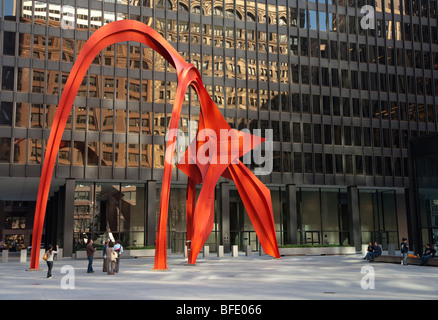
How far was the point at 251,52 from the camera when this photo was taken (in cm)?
4703

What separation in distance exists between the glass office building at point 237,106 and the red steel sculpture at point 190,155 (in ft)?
51.8

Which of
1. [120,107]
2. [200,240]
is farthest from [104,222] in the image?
[200,240]

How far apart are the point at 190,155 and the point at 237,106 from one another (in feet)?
62.7

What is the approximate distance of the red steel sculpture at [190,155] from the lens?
21.9m

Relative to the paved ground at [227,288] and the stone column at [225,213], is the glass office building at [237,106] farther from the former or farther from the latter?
the paved ground at [227,288]

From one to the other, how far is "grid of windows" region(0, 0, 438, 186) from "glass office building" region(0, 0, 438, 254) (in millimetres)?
109

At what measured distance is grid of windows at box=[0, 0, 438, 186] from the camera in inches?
1570

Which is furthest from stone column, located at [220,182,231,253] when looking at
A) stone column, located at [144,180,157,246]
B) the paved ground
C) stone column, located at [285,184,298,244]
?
the paved ground

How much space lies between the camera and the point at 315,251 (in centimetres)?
3925

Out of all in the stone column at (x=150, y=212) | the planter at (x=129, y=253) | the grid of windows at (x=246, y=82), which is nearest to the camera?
the planter at (x=129, y=253)

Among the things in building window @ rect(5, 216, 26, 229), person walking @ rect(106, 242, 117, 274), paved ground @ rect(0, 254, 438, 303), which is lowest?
paved ground @ rect(0, 254, 438, 303)

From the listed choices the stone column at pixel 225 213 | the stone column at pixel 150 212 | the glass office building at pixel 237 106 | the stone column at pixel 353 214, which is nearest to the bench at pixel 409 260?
the stone column at pixel 225 213

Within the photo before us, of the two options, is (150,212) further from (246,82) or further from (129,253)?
(246,82)

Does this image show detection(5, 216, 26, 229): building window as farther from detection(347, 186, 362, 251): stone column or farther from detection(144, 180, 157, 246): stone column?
detection(347, 186, 362, 251): stone column
